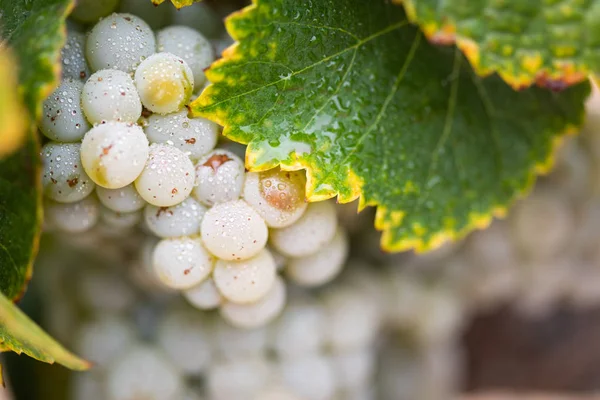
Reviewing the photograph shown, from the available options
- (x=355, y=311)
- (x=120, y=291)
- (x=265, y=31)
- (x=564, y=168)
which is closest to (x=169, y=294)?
(x=120, y=291)

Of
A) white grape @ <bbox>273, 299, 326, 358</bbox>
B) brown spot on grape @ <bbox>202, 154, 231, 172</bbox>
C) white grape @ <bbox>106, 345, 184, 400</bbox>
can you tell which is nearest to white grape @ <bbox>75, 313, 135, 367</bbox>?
white grape @ <bbox>106, 345, 184, 400</bbox>

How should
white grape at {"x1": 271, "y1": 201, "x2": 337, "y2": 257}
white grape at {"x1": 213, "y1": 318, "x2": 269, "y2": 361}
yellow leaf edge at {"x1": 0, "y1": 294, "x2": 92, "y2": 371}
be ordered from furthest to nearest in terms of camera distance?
white grape at {"x1": 213, "y1": 318, "x2": 269, "y2": 361}, white grape at {"x1": 271, "y1": 201, "x2": 337, "y2": 257}, yellow leaf edge at {"x1": 0, "y1": 294, "x2": 92, "y2": 371}

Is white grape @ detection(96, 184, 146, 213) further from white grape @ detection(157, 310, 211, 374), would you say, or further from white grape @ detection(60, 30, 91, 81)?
white grape @ detection(157, 310, 211, 374)

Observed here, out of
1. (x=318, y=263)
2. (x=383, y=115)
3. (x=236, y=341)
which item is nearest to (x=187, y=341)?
(x=236, y=341)

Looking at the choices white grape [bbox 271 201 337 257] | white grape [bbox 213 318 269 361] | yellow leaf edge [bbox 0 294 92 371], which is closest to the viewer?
yellow leaf edge [bbox 0 294 92 371]

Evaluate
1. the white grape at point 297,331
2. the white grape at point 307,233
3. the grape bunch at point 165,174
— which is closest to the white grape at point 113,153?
the grape bunch at point 165,174

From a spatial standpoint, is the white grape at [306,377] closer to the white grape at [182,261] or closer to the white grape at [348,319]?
the white grape at [348,319]

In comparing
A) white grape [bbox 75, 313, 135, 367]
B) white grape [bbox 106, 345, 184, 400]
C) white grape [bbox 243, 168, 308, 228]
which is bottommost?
white grape [bbox 106, 345, 184, 400]
